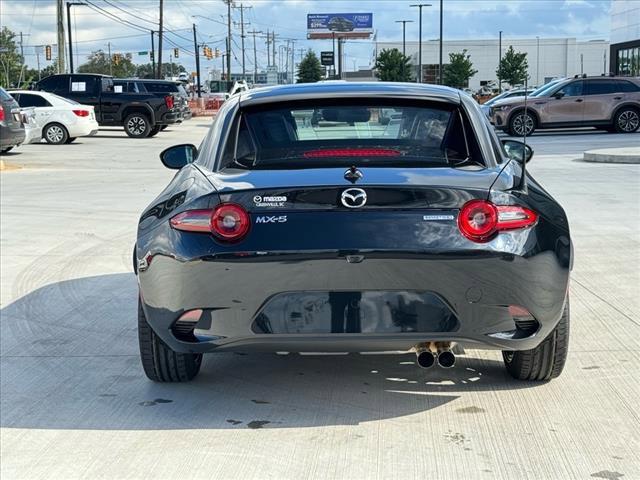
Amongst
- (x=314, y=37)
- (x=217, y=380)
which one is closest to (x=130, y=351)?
(x=217, y=380)

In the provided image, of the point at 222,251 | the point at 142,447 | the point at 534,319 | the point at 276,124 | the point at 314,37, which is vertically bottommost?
the point at 142,447

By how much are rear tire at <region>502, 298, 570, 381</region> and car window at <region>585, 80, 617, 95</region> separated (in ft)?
82.6

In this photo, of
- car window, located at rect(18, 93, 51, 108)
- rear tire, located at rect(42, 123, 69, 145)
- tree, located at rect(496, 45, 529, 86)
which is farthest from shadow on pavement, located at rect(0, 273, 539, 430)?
tree, located at rect(496, 45, 529, 86)

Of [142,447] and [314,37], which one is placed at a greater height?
[314,37]

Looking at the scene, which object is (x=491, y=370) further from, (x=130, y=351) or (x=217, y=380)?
(x=130, y=351)

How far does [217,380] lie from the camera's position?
200 inches

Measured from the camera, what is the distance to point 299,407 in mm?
4605

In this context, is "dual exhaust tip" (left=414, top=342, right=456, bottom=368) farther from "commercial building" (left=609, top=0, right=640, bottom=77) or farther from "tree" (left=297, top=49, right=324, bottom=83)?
"tree" (left=297, top=49, right=324, bottom=83)

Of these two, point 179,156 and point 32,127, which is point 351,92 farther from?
point 32,127

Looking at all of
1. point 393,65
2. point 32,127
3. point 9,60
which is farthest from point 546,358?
point 9,60

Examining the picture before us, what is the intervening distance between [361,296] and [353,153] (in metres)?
0.93

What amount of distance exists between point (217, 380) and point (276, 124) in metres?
1.41

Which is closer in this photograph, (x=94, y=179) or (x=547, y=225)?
(x=547, y=225)

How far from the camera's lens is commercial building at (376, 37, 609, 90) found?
12275cm
